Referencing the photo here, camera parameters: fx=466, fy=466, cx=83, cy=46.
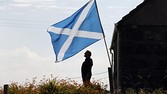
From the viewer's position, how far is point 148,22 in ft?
58.7

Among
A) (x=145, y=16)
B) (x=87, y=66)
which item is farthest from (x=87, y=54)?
(x=145, y=16)

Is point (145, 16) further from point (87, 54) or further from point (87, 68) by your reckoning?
point (87, 68)

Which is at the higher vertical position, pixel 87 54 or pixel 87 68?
Answer: pixel 87 54

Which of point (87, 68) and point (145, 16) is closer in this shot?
point (87, 68)

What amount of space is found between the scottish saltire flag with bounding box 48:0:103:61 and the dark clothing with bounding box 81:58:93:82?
2.63 ft

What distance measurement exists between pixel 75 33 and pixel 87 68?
126cm

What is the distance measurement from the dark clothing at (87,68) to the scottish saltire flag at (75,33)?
31.5 inches

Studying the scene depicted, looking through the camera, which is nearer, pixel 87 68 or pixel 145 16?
pixel 87 68

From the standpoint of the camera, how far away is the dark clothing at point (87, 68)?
50.1 feet

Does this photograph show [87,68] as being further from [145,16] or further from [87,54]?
[145,16]

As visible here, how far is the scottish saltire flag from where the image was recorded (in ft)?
47.6

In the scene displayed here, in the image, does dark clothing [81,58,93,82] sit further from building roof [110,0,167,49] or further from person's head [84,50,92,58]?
building roof [110,0,167,49]

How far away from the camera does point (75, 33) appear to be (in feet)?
49.1

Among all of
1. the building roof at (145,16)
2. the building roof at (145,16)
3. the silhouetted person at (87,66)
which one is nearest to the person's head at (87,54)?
the silhouetted person at (87,66)
